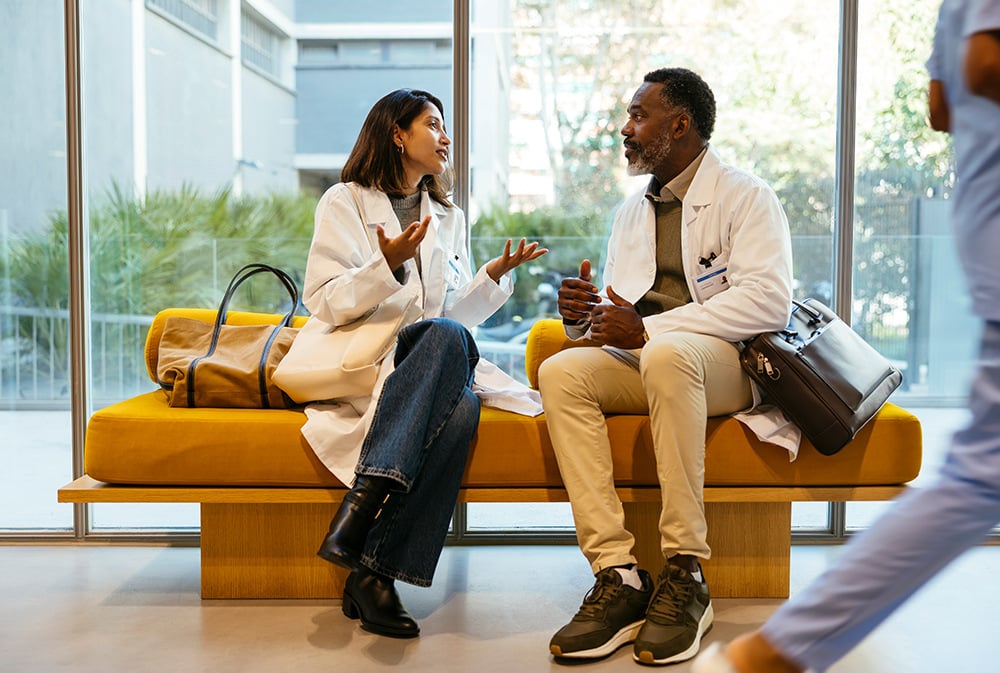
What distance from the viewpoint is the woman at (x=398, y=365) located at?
2.60 meters

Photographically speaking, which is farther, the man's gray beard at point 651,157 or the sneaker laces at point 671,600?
the man's gray beard at point 651,157

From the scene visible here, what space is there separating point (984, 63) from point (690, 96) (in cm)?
175

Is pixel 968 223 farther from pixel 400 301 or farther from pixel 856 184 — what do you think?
pixel 856 184

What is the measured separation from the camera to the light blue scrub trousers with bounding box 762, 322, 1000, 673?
4.66ft

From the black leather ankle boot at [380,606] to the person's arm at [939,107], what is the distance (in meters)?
1.72

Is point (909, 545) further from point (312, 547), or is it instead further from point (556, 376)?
point (312, 547)

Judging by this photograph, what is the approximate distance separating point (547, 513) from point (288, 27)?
2035 mm

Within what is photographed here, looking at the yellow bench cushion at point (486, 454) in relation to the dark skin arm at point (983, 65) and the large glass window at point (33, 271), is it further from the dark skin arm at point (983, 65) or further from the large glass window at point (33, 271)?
the dark skin arm at point (983, 65)

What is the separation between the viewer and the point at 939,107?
169 cm

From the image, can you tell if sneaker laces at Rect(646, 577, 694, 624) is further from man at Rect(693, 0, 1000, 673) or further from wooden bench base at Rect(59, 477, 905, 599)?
man at Rect(693, 0, 1000, 673)

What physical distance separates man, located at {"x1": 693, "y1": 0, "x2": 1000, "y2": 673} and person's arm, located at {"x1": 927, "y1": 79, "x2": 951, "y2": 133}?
0.16m

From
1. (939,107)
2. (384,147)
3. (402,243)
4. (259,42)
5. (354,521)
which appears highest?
(259,42)

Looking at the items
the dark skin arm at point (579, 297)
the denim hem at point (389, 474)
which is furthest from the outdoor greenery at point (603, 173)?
the denim hem at point (389, 474)

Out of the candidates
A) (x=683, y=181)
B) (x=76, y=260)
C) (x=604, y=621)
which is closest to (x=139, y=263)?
(x=76, y=260)
